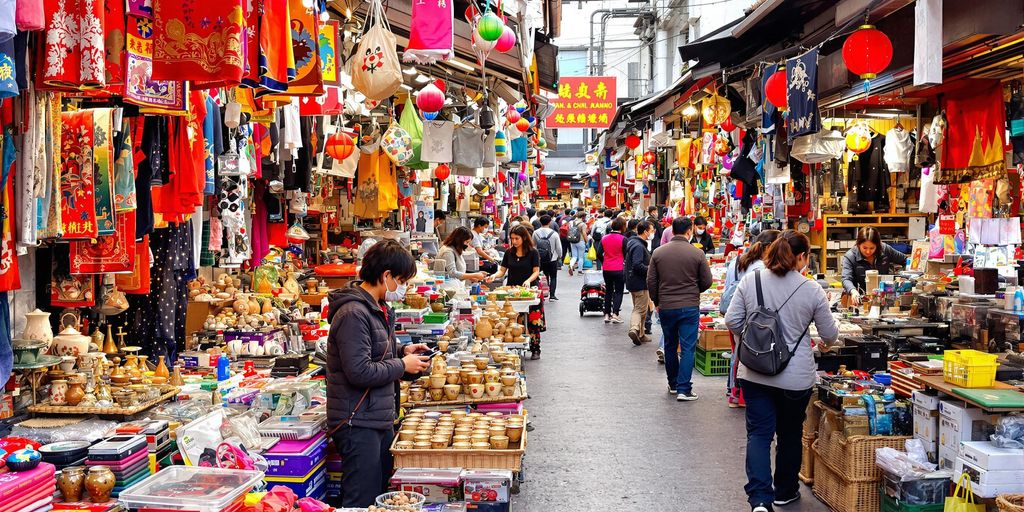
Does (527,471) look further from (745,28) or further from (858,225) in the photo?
(858,225)

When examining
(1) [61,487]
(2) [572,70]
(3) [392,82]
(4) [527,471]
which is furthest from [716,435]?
(2) [572,70]

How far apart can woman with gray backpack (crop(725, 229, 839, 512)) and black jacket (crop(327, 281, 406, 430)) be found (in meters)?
2.33

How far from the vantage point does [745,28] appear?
1055 cm

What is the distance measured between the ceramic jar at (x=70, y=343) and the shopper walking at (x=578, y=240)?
21.1 m

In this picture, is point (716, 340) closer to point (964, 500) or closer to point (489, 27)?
point (489, 27)

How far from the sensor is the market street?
21.0 ft

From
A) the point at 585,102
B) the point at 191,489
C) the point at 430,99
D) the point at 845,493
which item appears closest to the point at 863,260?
the point at 845,493

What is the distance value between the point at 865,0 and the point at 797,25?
2.24m

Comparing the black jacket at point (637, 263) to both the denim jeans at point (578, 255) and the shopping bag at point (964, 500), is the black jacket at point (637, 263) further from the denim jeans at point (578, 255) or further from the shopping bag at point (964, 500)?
the denim jeans at point (578, 255)

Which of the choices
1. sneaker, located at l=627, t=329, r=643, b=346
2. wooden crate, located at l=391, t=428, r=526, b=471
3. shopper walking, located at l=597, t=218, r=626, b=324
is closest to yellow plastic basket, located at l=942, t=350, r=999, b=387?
wooden crate, located at l=391, t=428, r=526, b=471

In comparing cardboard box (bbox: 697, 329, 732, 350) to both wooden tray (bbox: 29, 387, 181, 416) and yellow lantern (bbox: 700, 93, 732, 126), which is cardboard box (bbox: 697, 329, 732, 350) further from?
wooden tray (bbox: 29, 387, 181, 416)

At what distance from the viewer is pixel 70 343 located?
5.79 m

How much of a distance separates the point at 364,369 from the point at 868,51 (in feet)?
17.2

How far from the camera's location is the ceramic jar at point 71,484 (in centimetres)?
390
